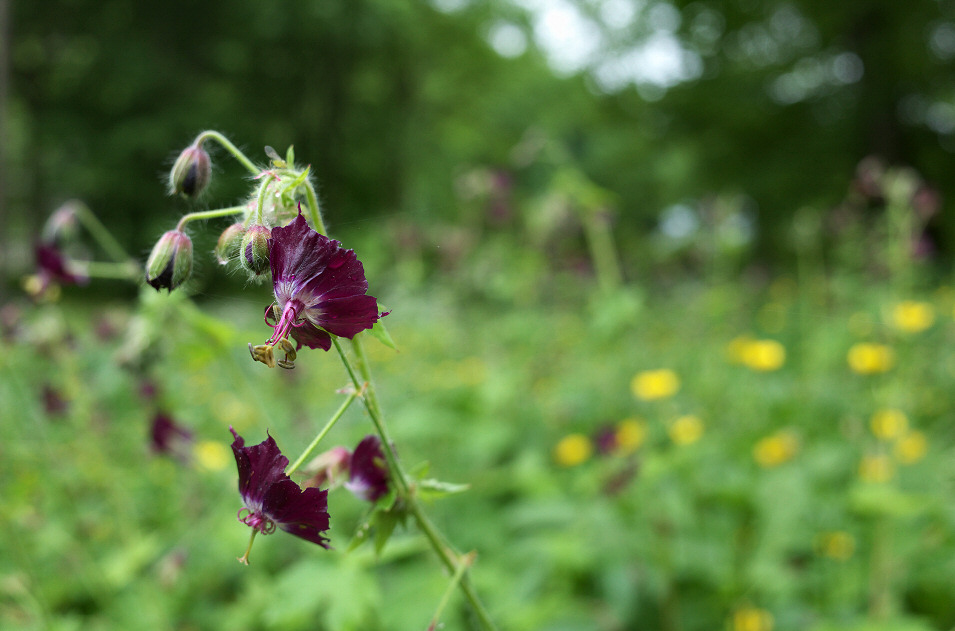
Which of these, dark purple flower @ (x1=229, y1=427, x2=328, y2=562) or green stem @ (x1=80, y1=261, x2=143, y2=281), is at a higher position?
green stem @ (x1=80, y1=261, x2=143, y2=281)

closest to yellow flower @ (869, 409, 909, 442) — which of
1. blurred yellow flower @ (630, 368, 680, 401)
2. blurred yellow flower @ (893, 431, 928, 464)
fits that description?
blurred yellow flower @ (893, 431, 928, 464)

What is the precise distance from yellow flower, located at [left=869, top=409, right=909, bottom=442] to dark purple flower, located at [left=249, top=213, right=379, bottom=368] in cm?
219

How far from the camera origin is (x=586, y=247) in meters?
6.44

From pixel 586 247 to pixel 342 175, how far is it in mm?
10949

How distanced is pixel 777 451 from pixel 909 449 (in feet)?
1.91

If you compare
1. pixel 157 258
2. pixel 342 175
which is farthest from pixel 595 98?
pixel 157 258

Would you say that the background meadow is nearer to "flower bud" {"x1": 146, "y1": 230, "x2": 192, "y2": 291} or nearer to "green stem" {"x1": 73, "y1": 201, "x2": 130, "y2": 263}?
"flower bud" {"x1": 146, "y1": 230, "x2": 192, "y2": 291}

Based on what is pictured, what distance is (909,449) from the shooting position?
2564 mm

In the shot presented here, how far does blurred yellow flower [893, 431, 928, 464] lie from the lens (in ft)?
8.04

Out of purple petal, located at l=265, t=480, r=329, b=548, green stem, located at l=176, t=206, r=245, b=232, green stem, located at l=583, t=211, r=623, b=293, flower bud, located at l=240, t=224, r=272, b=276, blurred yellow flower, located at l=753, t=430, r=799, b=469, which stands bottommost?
blurred yellow flower, located at l=753, t=430, r=799, b=469

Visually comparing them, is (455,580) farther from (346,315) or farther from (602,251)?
(602,251)

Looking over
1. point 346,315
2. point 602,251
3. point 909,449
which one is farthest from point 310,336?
point 909,449

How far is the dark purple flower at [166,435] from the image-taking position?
1973 mm

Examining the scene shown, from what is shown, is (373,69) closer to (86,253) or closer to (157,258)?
(86,253)
